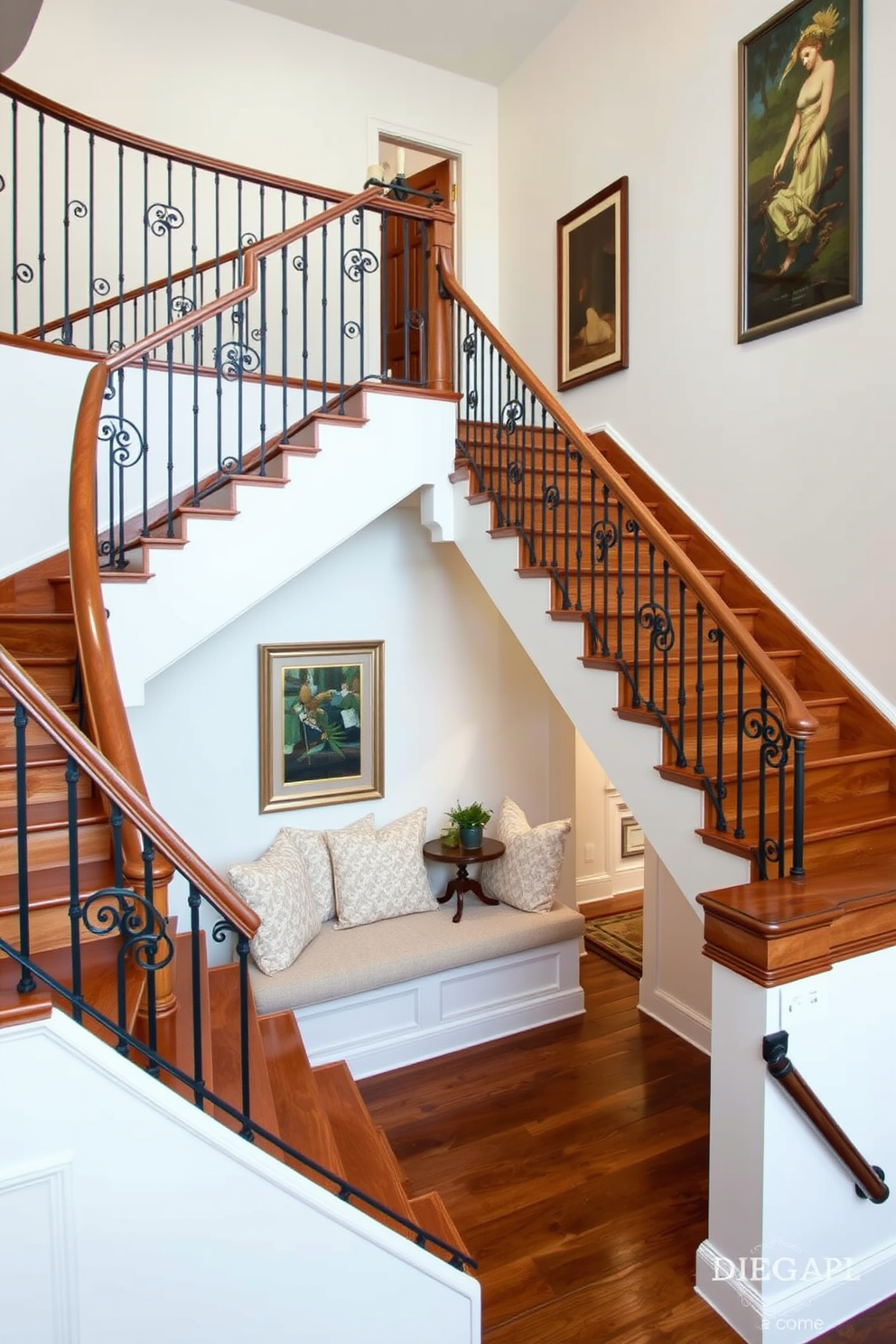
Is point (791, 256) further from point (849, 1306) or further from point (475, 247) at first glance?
point (849, 1306)

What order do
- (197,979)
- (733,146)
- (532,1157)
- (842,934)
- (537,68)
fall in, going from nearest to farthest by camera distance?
(197,979) < (842,934) < (532,1157) < (733,146) < (537,68)

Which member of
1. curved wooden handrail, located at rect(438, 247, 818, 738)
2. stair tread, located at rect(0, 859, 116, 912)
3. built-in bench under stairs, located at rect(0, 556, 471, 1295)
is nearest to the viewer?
built-in bench under stairs, located at rect(0, 556, 471, 1295)

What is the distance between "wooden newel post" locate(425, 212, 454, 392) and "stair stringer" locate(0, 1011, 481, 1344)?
125 inches

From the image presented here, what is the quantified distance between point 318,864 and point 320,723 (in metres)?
0.78

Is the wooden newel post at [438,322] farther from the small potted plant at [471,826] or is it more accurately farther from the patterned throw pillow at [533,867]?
the patterned throw pillow at [533,867]

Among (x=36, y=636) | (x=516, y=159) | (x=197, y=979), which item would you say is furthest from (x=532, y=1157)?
(x=516, y=159)

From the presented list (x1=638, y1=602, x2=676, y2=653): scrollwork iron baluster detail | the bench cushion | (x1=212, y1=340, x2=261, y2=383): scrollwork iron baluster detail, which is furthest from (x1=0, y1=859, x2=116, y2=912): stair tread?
(x1=212, y1=340, x2=261, y2=383): scrollwork iron baluster detail

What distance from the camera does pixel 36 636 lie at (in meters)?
3.10

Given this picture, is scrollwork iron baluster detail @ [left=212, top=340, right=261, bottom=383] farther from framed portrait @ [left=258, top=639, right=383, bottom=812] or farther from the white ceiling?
the white ceiling

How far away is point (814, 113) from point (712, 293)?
0.82 m

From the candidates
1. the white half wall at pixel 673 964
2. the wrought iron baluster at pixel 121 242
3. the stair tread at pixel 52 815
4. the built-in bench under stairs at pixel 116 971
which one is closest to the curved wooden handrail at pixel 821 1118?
the built-in bench under stairs at pixel 116 971

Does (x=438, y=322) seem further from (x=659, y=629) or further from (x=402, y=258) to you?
(x=402, y=258)

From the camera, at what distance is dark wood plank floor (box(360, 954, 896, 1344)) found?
251 cm

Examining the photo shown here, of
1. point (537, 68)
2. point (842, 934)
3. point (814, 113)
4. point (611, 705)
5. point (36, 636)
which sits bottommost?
point (842, 934)
